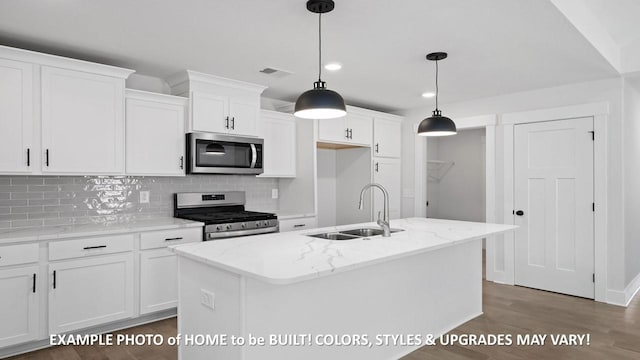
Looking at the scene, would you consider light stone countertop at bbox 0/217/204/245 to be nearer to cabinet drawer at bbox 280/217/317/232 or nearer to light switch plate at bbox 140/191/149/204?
light switch plate at bbox 140/191/149/204

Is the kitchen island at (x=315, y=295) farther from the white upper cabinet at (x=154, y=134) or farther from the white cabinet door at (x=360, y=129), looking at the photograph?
the white cabinet door at (x=360, y=129)

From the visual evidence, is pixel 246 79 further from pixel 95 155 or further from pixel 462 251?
pixel 462 251

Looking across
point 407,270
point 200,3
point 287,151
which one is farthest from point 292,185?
point 200,3

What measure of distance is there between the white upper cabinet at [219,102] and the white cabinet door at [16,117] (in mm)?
1267

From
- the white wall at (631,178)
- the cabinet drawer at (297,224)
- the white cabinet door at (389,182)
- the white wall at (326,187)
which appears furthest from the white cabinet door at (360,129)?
the white wall at (631,178)

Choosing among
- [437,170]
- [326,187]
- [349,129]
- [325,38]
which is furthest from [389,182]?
Answer: [325,38]

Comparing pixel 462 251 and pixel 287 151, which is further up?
pixel 287 151

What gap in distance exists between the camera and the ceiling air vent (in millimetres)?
3762

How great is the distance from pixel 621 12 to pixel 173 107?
155 inches

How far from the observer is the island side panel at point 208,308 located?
1.96 meters

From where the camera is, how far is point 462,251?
3.41 m

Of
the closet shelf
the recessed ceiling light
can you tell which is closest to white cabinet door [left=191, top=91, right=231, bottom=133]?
the recessed ceiling light

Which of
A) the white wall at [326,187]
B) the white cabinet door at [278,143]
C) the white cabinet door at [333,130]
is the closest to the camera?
the white cabinet door at [278,143]

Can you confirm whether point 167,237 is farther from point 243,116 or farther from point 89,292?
point 243,116
